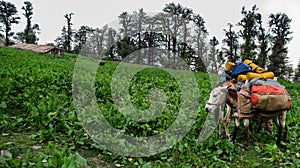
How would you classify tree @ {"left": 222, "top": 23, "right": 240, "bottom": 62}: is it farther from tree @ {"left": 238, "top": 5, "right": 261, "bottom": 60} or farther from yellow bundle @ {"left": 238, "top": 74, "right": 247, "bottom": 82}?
yellow bundle @ {"left": 238, "top": 74, "right": 247, "bottom": 82}

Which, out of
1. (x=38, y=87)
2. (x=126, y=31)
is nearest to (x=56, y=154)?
(x=38, y=87)

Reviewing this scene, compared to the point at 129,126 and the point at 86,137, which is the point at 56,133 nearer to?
the point at 86,137

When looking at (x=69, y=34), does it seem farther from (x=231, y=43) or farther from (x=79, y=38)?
(x=231, y=43)

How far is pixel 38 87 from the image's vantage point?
7.95 m

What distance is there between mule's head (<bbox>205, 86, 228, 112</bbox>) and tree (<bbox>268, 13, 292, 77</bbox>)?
3788cm

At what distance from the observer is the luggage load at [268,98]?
5.53m

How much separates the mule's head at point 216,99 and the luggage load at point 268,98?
1.77 ft

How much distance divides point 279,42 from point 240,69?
39938 mm

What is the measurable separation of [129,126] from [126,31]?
460 centimetres

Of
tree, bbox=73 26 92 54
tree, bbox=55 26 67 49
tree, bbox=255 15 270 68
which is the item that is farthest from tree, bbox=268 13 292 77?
tree, bbox=55 26 67 49

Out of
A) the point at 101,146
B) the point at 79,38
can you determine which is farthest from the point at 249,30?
the point at 101,146

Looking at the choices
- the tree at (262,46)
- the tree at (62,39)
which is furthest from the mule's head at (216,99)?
the tree at (62,39)

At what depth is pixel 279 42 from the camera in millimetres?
42125

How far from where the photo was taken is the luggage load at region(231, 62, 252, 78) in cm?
617
